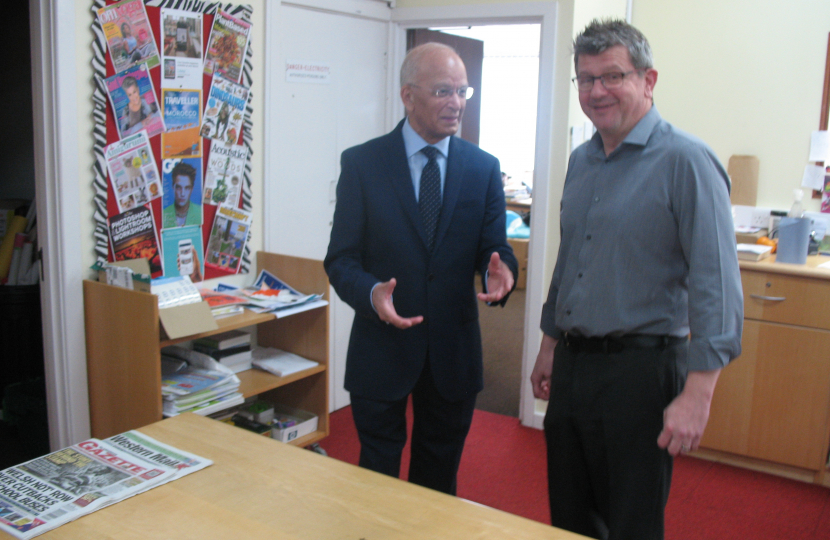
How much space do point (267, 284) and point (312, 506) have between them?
77.7 inches

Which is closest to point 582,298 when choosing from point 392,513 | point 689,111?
point 392,513

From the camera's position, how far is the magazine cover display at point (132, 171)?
2.46 meters

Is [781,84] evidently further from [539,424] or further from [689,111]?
[539,424]

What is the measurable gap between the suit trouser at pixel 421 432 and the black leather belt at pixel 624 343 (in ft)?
1.42

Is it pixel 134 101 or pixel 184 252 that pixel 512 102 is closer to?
Answer: pixel 184 252

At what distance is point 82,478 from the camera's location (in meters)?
1.25

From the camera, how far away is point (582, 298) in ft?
5.16

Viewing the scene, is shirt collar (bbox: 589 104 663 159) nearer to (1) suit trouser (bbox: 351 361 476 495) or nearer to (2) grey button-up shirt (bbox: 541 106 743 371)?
(2) grey button-up shirt (bbox: 541 106 743 371)

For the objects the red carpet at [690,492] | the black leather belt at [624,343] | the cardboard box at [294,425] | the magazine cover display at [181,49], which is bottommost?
the red carpet at [690,492]

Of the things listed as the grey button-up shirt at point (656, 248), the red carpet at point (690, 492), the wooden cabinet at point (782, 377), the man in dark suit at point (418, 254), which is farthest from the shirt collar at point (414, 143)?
the wooden cabinet at point (782, 377)

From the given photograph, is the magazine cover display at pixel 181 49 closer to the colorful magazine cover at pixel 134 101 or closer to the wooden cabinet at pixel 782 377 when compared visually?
the colorful magazine cover at pixel 134 101

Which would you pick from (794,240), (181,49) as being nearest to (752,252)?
(794,240)

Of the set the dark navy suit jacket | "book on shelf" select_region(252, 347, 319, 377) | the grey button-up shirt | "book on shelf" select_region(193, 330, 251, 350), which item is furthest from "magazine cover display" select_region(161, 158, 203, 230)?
the grey button-up shirt

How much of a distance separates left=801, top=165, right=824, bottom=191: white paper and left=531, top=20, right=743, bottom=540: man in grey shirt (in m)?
2.35
